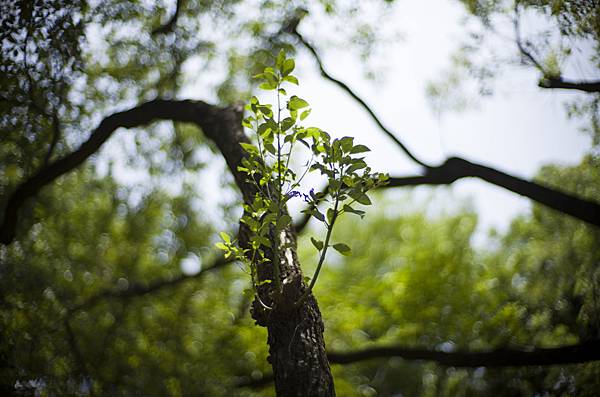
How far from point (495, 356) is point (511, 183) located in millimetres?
1154

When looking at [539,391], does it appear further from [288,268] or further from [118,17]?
[118,17]

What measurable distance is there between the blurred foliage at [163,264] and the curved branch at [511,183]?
52cm

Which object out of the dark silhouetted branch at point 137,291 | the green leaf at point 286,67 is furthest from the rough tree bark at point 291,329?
the dark silhouetted branch at point 137,291

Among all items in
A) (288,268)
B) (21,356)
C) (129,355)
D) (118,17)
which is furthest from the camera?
(129,355)

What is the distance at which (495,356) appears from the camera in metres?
3.51

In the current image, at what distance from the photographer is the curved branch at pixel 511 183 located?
3.03 meters

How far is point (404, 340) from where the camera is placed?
281 inches

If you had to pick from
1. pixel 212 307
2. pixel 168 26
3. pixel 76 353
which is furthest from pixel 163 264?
pixel 168 26

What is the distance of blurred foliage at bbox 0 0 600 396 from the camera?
339 centimetres

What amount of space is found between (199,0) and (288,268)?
2989mm

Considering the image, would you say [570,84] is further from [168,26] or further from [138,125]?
[168,26]

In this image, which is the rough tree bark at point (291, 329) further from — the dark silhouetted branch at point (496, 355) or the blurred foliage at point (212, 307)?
the dark silhouetted branch at point (496, 355)

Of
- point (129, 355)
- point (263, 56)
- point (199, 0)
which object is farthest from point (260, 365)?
point (199, 0)

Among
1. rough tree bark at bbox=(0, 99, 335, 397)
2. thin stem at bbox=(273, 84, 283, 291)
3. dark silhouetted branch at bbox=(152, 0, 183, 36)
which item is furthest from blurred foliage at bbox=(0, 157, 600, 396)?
thin stem at bbox=(273, 84, 283, 291)
